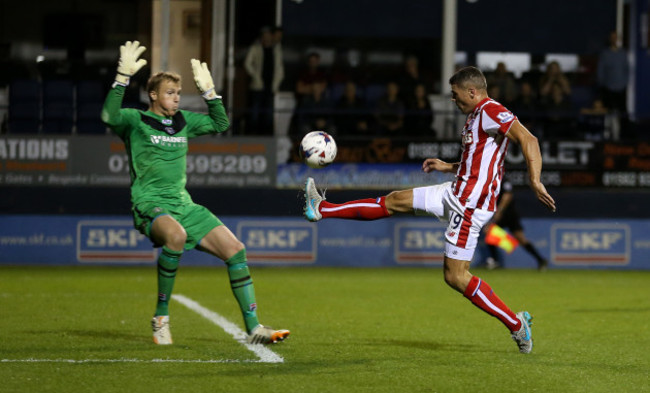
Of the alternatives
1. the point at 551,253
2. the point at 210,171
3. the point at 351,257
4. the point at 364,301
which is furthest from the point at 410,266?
the point at 364,301

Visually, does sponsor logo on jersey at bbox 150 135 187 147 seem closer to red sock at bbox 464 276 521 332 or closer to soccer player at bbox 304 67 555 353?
soccer player at bbox 304 67 555 353

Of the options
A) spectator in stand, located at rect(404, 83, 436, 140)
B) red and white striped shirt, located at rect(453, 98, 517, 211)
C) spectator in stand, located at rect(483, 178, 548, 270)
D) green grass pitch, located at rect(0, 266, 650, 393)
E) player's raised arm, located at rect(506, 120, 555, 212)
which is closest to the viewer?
green grass pitch, located at rect(0, 266, 650, 393)

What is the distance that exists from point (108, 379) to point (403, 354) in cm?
227

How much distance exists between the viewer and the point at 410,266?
18547 mm

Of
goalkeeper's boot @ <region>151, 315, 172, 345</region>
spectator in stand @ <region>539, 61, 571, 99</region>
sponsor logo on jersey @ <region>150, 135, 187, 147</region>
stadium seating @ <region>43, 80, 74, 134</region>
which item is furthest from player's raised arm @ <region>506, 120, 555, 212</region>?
spectator in stand @ <region>539, 61, 571, 99</region>

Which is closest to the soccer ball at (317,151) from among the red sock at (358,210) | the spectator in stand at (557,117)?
the red sock at (358,210)

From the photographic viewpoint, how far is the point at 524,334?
26.1ft

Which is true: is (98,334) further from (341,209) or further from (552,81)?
(552,81)

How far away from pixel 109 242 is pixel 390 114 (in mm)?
5026

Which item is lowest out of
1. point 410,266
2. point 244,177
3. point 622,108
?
point 410,266

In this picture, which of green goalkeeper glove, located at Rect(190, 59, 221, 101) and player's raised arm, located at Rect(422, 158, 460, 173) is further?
player's raised arm, located at Rect(422, 158, 460, 173)

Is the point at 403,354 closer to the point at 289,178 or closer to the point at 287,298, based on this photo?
the point at 287,298

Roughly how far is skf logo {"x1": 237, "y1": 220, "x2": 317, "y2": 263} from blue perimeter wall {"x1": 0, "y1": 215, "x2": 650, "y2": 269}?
0.02 meters

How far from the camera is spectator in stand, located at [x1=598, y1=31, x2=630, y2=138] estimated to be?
64.2 feet
